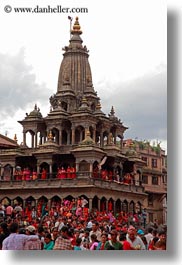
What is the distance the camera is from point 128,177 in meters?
16.4

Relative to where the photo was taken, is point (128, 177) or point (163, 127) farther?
point (128, 177)

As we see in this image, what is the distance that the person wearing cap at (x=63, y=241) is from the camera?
250 inches

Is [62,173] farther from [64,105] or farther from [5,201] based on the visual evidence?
[64,105]

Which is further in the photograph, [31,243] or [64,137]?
[64,137]

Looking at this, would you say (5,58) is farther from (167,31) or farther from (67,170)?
(67,170)

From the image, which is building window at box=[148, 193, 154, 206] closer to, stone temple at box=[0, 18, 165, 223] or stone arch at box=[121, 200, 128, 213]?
stone temple at box=[0, 18, 165, 223]

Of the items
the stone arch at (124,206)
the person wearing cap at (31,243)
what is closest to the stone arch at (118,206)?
the stone arch at (124,206)

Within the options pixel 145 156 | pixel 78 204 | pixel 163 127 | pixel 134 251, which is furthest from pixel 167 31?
pixel 145 156

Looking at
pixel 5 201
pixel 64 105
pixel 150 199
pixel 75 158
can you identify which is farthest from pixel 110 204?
pixel 64 105

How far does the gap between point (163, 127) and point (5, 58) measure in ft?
7.80

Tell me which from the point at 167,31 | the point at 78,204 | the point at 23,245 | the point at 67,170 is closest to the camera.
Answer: the point at 23,245

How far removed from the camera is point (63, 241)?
643 cm

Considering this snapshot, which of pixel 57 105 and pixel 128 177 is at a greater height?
pixel 57 105

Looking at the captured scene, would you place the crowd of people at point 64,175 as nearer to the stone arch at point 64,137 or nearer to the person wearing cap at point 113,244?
the stone arch at point 64,137
